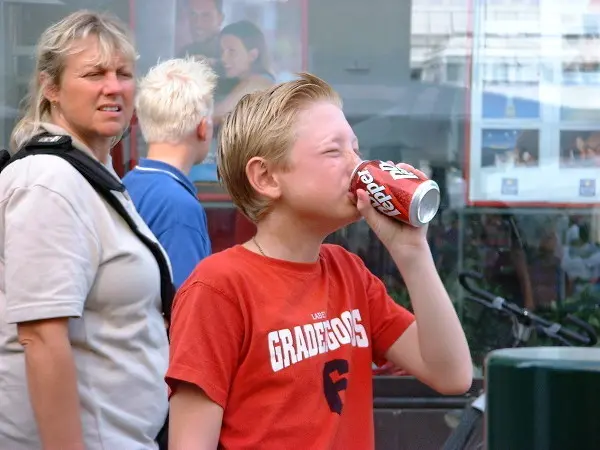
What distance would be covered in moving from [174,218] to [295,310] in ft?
3.98

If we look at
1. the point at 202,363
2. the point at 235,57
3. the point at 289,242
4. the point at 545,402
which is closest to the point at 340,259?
the point at 289,242

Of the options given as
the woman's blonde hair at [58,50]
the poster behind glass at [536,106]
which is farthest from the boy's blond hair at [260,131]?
the poster behind glass at [536,106]

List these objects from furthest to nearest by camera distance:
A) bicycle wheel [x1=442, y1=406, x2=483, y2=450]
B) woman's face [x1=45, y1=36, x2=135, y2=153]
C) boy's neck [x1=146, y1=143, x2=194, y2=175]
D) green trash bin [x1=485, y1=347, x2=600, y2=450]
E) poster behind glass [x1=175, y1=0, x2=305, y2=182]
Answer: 1. poster behind glass [x1=175, y1=0, x2=305, y2=182]
2. bicycle wheel [x1=442, y1=406, x2=483, y2=450]
3. boy's neck [x1=146, y1=143, x2=194, y2=175]
4. woman's face [x1=45, y1=36, x2=135, y2=153]
5. green trash bin [x1=485, y1=347, x2=600, y2=450]

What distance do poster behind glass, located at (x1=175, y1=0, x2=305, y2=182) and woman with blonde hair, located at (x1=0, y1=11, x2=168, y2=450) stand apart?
2.23m

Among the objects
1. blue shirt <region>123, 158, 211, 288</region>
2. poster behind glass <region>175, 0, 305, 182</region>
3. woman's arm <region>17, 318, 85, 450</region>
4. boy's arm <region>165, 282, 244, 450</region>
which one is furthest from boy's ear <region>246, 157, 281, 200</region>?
poster behind glass <region>175, 0, 305, 182</region>

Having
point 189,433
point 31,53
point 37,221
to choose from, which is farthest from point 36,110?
point 31,53

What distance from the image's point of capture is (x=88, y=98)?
2646mm

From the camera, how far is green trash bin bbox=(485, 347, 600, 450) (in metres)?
1.26

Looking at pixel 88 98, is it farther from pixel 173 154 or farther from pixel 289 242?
pixel 173 154

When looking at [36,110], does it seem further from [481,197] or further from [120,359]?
[481,197]

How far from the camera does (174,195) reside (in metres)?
3.26

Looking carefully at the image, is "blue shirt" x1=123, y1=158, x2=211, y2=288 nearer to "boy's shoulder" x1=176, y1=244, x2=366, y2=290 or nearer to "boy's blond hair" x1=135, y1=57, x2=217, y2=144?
"boy's blond hair" x1=135, y1=57, x2=217, y2=144

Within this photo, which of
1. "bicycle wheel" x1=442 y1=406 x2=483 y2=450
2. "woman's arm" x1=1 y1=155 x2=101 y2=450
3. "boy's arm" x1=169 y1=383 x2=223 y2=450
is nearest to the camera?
"boy's arm" x1=169 y1=383 x2=223 y2=450

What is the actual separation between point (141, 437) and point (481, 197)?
9.22 ft
